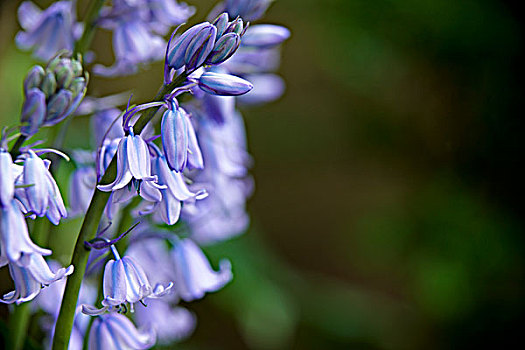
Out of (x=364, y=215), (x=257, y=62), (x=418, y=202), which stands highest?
(x=257, y=62)

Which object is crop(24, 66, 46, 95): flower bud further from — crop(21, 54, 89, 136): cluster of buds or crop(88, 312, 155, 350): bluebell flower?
crop(88, 312, 155, 350): bluebell flower

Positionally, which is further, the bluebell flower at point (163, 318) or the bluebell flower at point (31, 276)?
the bluebell flower at point (163, 318)

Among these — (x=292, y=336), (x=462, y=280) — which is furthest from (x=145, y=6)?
(x=292, y=336)

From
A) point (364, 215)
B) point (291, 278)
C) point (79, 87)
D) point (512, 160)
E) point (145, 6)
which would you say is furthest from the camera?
point (364, 215)

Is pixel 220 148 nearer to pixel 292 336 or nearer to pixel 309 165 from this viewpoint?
pixel 292 336

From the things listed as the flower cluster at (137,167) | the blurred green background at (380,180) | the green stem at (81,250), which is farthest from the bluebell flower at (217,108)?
the blurred green background at (380,180)

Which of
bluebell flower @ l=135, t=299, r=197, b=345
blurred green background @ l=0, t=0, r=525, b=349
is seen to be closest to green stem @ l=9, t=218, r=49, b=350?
bluebell flower @ l=135, t=299, r=197, b=345

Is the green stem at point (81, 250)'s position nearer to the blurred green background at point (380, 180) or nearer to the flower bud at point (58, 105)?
the flower bud at point (58, 105)

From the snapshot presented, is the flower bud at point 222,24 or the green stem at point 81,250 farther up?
the flower bud at point 222,24

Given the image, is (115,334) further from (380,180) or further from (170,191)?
(380,180)
